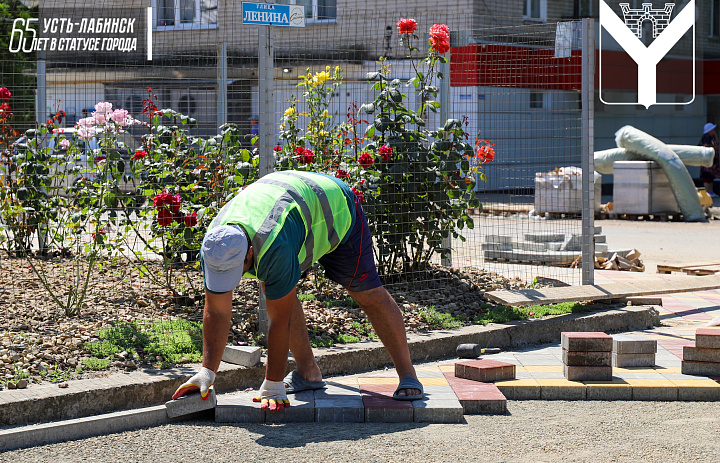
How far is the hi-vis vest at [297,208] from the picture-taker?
4.89m

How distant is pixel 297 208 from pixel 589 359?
2.40 metres

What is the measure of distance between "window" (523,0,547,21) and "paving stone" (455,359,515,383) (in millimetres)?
20692

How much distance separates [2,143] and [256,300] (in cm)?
373

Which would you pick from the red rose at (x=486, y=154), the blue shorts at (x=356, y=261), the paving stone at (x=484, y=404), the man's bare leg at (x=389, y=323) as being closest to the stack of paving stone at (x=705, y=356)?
the paving stone at (x=484, y=404)

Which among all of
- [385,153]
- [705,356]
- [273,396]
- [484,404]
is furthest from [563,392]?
[385,153]

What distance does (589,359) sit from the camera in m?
6.10

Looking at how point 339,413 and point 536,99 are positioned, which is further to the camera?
point 536,99

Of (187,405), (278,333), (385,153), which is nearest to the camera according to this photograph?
(278,333)

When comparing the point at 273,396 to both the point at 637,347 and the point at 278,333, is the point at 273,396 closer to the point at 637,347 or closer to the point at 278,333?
the point at 278,333

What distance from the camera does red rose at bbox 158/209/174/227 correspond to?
23.7 ft

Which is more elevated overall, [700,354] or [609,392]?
[700,354]

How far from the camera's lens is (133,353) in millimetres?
6035

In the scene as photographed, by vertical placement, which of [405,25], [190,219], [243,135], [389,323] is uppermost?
[405,25]

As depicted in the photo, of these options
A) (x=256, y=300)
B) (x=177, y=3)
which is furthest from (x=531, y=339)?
(x=177, y=3)
